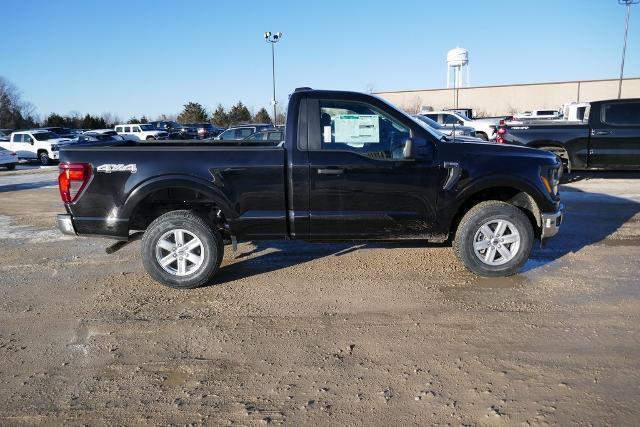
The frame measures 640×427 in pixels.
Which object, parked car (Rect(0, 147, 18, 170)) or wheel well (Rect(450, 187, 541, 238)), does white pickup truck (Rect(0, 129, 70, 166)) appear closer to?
parked car (Rect(0, 147, 18, 170))

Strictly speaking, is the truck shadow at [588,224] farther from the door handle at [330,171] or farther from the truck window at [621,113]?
the door handle at [330,171]

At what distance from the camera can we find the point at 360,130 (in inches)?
197

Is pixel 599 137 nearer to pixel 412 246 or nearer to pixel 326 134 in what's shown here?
pixel 412 246

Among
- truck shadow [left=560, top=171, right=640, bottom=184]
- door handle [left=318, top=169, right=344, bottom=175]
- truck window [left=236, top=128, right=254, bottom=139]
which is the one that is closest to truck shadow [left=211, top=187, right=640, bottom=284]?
door handle [left=318, top=169, right=344, bottom=175]

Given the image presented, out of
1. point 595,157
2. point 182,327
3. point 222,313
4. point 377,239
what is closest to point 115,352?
point 182,327

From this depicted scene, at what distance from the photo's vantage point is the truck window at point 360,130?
4.99 m

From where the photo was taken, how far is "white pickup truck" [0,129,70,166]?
24844 millimetres

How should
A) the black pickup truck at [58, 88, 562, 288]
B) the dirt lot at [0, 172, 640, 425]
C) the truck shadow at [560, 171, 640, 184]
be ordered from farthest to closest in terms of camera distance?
the truck shadow at [560, 171, 640, 184]
the black pickup truck at [58, 88, 562, 288]
the dirt lot at [0, 172, 640, 425]

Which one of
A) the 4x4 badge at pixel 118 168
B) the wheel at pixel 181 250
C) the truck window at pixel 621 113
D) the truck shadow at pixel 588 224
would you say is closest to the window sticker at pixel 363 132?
the wheel at pixel 181 250

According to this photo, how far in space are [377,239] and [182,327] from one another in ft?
7.04

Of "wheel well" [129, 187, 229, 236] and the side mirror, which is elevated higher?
the side mirror

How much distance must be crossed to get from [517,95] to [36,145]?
59250 millimetres

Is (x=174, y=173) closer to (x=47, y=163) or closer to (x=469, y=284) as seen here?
(x=469, y=284)

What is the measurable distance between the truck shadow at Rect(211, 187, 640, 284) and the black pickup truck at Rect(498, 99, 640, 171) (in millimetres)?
3206
